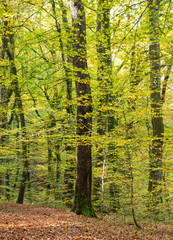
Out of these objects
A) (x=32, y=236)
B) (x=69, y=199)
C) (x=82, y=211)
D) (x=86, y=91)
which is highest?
(x=86, y=91)

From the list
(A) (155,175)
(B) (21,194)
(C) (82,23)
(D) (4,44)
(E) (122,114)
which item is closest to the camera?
(E) (122,114)

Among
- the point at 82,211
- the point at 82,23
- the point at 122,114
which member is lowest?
the point at 82,211

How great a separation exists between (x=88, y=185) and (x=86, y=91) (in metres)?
3.35

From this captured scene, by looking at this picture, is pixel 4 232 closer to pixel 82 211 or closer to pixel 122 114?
pixel 82 211

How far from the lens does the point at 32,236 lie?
4.25 m

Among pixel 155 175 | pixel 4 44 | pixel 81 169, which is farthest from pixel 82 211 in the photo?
pixel 4 44

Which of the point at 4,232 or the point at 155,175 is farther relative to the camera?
the point at 155,175

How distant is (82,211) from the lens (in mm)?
6691

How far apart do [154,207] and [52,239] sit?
3.86m

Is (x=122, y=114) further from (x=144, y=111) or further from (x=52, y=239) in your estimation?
(x=52, y=239)

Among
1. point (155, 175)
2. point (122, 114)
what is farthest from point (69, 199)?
point (122, 114)

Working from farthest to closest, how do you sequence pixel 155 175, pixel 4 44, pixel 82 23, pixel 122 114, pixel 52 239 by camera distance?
pixel 4 44, pixel 155 175, pixel 82 23, pixel 122 114, pixel 52 239

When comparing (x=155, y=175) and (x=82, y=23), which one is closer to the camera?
(x=82, y=23)

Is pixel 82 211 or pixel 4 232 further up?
pixel 4 232
